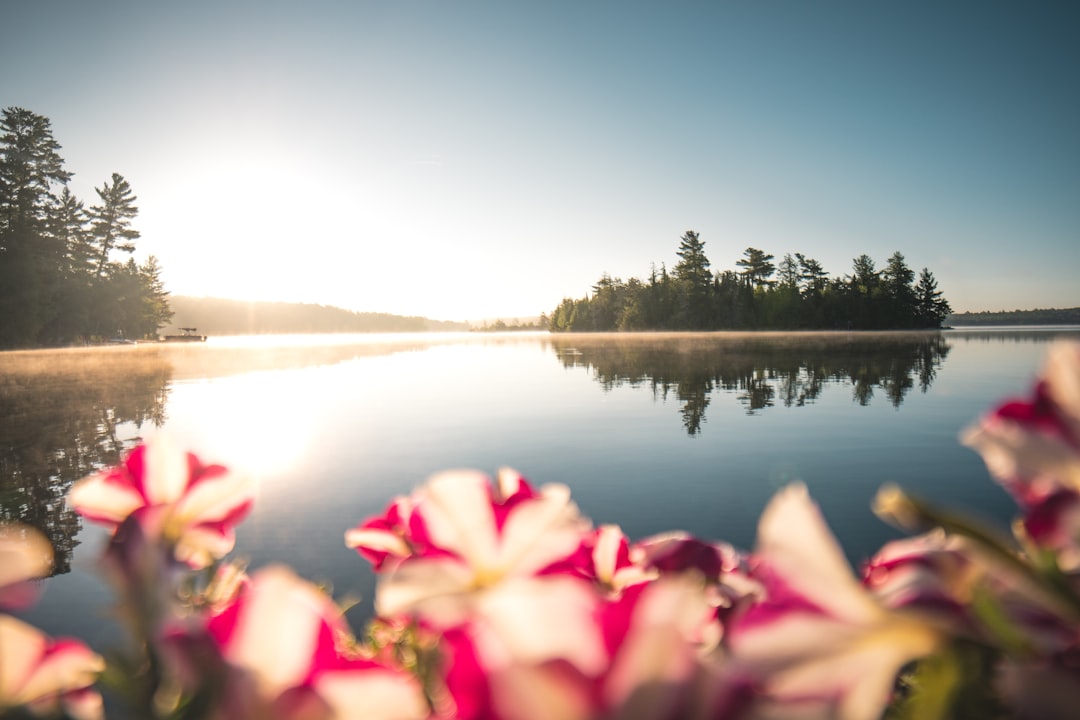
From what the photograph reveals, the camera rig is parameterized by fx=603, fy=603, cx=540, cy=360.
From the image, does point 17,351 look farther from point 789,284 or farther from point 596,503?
point 789,284

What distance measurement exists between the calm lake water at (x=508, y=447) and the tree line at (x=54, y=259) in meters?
32.6

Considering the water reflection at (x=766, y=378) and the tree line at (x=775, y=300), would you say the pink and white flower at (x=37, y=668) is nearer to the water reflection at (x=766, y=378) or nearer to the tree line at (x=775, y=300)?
the water reflection at (x=766, y=378)

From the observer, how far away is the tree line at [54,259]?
46094 millimetres

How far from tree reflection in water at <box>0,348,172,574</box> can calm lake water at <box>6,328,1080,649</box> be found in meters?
0.04

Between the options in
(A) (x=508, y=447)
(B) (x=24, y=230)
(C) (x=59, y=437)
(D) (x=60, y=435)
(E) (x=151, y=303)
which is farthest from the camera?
(E) (x=151, y=303)

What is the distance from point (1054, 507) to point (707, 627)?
0.40 meters

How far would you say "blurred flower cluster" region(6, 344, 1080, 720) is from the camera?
331 mm

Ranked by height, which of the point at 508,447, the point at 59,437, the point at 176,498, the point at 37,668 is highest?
the point at 176,498

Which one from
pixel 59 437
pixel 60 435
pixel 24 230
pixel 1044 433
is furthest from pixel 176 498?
pixel 24 230

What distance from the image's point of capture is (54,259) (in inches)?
2046

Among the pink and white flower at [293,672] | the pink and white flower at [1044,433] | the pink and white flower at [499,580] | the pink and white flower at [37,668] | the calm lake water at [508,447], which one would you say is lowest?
the calm lake water at [508,447]

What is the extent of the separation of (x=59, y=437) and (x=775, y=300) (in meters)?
102

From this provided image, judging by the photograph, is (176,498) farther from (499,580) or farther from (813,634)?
(813,634)

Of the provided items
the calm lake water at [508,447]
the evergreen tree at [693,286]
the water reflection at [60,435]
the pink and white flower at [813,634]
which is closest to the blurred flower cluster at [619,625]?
the pink and white flower at [813,634]
